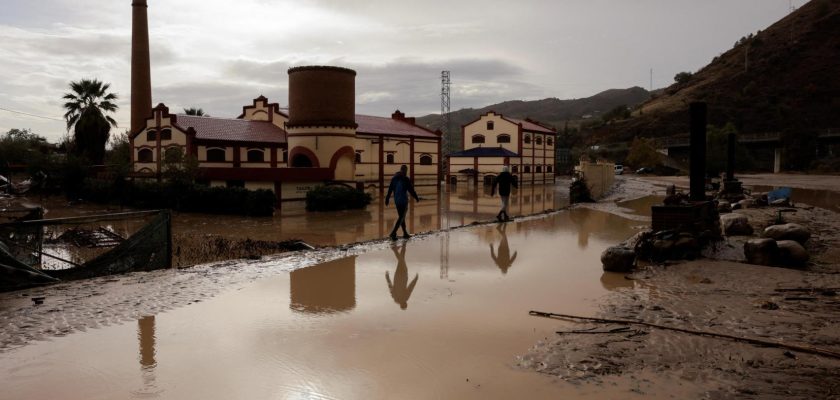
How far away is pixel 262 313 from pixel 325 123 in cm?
2464

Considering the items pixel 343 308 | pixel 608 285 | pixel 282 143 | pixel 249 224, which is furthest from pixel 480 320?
pixel 282 143

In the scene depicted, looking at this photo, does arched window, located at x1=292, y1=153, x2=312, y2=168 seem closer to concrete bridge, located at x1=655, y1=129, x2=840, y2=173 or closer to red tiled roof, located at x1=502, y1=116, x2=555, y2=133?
red tiled roof, located at x1=502, y1=116, x2=555, y2=133

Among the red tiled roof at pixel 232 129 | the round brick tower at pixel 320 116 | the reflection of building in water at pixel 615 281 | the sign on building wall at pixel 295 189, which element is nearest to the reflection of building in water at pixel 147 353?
the reflection of building in water at pixel 615 281

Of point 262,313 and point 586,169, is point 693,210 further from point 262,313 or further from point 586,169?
point 586,169

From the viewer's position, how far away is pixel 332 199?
26875 mm

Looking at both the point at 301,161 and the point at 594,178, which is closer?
the point at 594,178

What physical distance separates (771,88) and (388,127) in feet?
246

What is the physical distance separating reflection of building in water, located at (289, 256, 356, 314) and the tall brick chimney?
113 feet

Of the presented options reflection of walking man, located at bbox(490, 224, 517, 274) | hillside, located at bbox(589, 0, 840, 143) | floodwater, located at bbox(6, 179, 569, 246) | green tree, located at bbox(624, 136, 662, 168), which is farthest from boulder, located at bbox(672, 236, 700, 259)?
hillside, located at bbox(589, 0, 840, 143)

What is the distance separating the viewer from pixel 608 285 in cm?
903

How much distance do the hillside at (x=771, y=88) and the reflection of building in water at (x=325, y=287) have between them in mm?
82641

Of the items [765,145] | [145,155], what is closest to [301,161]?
[145,155]

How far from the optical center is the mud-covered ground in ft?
16.1

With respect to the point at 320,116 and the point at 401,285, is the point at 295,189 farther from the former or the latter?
the point at 401,285
